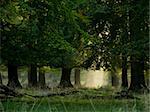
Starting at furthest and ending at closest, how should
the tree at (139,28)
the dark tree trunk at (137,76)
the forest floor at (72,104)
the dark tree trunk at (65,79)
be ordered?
1. the dark tree trunk at (65,79)
2. the dark tree trunk at (137,76)
3. the tree at (139,28)
4. the forest floor at (72,104)

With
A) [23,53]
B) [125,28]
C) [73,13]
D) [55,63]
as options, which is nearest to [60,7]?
[73,13]

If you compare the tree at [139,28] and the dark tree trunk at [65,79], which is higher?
the tree at [139,28]

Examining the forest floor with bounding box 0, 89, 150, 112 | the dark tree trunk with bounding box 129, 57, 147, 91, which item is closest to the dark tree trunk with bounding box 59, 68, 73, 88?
the dark tree trunk with bounding box 129, 57, 147, 91

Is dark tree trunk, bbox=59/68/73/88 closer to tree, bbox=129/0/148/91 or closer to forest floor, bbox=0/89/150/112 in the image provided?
forest floor, bbox=0/89/150/112

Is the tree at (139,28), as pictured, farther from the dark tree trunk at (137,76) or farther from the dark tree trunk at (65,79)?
the dark tree trunk at (65,79)

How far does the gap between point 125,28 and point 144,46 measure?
2393 millimetres

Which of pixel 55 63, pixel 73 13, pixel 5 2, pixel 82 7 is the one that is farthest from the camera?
pixel 55 63

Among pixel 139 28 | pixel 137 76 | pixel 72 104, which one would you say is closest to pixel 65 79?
pixel 137 76

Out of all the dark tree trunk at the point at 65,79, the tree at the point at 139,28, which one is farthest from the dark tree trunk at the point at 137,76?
the dark tree trunk at the point at 65,79

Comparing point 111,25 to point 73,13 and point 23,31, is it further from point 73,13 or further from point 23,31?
point 73,13

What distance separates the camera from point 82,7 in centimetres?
2120

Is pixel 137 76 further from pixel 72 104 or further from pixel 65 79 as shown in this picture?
pixel 65 79

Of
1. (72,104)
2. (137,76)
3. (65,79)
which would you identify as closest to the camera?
(72,104)

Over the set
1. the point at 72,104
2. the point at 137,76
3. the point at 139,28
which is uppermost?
the point at 139,28
